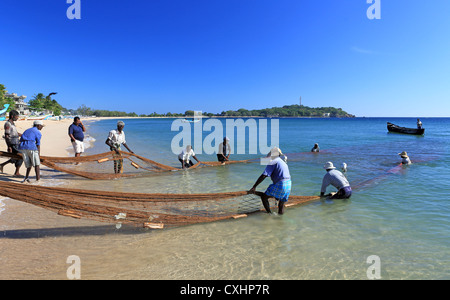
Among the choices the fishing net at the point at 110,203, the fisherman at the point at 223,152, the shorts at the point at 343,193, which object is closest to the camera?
the fishing net at the point at 110,203

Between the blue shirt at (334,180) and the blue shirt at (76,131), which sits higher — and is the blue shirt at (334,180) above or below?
below

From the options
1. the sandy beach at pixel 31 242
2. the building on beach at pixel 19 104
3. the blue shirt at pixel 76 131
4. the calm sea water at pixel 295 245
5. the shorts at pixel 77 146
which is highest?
the building on beach at pixel 19 104

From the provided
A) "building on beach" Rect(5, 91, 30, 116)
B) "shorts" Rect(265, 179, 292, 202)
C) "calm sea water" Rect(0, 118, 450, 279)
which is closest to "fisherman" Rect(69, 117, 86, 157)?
"calm sea water" Rect(0, 118, 450, 279)

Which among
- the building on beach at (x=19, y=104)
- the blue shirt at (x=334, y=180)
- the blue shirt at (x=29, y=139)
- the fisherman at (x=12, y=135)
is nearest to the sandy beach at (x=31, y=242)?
the blue shirt at (x=29, y=139)

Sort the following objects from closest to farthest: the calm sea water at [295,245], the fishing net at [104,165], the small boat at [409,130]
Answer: the calm sea water at [295,245]
the fishing net at [104,165]
the small boat at [409,130]

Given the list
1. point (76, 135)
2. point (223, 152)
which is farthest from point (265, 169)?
point (76, 135)

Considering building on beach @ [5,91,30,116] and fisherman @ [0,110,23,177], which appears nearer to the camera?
fisherman @ [0,110,23,177]

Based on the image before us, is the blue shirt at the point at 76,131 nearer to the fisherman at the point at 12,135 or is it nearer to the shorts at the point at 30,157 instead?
the fisherman at the point at 12,135

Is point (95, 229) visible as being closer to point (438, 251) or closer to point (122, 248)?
point (122, 248)

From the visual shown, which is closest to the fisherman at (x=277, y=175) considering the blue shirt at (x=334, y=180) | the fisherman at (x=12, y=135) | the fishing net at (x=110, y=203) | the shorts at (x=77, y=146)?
the fishing net at (x=110, y=203)

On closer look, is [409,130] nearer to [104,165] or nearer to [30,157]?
[104,165]

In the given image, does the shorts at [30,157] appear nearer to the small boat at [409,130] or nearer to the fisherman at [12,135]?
the fisherman at [12,135]

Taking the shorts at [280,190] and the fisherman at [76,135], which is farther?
the fisherman at [76,135]

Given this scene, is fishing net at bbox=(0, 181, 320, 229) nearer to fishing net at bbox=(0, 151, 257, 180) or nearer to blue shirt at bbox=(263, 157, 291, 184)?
blue shirt at bbox=(263, 157, 291, 184)
